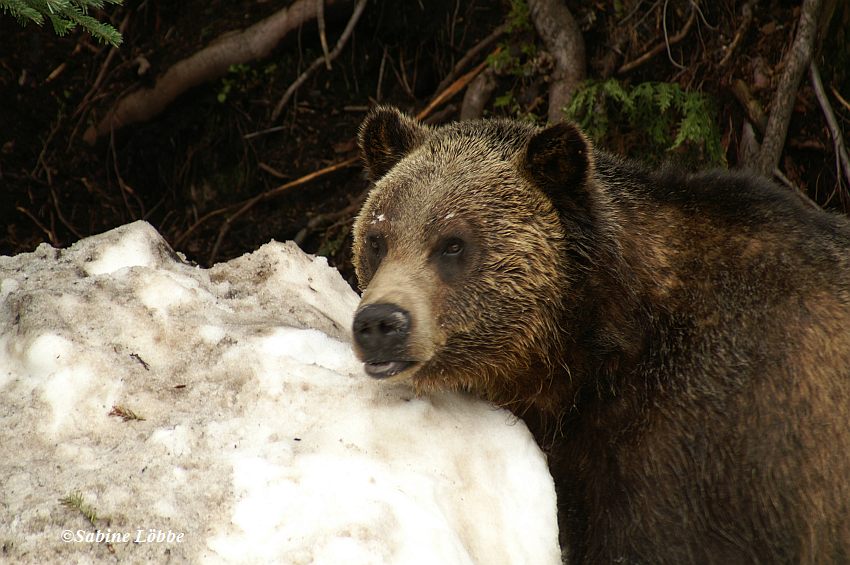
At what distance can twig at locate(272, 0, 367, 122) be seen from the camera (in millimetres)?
8820

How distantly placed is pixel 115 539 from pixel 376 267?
192 centimetres

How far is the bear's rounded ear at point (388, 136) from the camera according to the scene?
519cm

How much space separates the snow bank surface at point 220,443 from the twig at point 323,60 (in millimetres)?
4518

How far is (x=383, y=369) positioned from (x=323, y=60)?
570 cm

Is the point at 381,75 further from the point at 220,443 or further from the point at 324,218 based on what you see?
the point at 220,443

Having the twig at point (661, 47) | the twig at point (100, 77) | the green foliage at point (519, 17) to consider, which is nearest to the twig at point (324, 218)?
the green foliage at point (519, 17)

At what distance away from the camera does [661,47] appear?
7.91m

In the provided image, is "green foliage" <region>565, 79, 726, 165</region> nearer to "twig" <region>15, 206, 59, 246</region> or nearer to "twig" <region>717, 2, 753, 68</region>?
"twig" <region>717, 2, 753, 68</region>

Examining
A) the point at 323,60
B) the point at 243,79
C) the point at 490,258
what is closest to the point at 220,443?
the point at 490,258

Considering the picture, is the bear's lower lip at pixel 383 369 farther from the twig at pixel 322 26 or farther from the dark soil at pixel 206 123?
the twig at pixel 322 26

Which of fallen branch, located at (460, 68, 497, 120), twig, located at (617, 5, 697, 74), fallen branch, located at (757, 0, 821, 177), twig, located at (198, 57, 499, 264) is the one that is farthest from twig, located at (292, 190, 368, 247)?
fallen branch, located at (757, 0, 821, 177)

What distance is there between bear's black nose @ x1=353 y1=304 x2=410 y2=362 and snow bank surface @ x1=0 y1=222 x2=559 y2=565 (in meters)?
0.28

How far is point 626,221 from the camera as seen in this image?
464 cm

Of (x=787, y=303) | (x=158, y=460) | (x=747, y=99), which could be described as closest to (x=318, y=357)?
(x=158, y=460)
